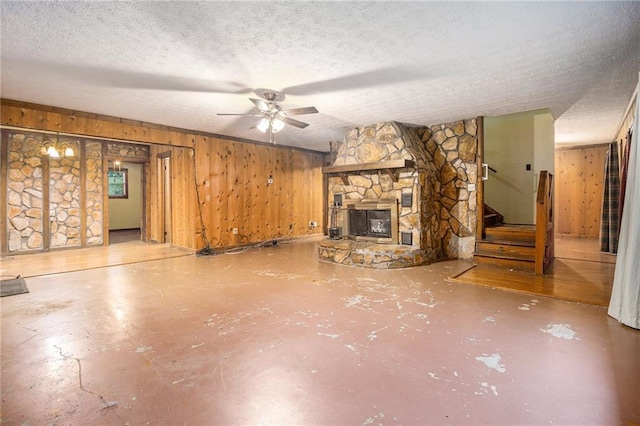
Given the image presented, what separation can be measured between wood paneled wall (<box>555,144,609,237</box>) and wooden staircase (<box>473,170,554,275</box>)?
3829 mm

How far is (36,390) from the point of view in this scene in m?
1.74

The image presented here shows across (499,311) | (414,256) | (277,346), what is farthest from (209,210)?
(499,311)

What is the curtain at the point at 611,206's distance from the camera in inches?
220

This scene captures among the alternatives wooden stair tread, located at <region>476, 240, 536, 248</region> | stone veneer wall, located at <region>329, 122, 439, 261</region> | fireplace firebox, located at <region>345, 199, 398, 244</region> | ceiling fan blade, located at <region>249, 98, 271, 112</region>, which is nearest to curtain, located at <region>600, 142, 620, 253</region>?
wooden stair tread, located at <region>476, 240, 536, 248</region>

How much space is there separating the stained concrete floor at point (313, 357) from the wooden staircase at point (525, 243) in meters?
1.33

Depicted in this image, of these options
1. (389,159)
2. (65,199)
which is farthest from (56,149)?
(389,159)

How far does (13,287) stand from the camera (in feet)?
12.0

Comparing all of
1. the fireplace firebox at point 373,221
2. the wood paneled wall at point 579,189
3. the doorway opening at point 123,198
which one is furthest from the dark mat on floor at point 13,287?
the wood paneled wall at point 579,189

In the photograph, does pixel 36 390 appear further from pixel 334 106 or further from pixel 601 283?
pixel 601 283

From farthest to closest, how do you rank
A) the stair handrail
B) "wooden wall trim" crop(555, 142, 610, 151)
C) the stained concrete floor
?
1. "wooden wall trim" crop(555, 142, 610, 151)
2. the stair handrail
3. the stained concrete floor

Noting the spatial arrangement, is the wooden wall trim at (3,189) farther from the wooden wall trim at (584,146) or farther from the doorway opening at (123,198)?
the wooden wall trim at (584,146)

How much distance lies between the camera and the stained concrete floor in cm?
157

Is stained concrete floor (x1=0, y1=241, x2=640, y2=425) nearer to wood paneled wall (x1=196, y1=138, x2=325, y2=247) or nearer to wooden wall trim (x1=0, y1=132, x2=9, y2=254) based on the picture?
wood paneled wall (x1=196, y1=138, x2=325, y2=247)

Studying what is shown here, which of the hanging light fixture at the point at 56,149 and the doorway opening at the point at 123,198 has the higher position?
the hanging light fixture at the point at 56,149
